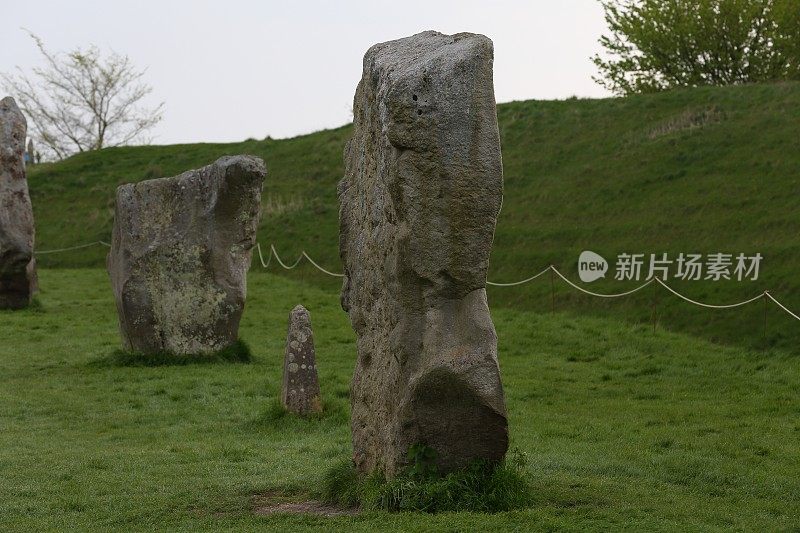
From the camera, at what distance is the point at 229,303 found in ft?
54.0

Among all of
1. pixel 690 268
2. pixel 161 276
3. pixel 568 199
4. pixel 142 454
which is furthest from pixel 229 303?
pixel 568 199

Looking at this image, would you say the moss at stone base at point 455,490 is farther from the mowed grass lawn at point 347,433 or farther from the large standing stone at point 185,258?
the large standing stone at point 185,258

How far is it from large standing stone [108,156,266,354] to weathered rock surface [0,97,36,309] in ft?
18.0

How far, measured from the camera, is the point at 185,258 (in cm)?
1628

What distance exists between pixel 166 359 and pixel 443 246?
10.1 m

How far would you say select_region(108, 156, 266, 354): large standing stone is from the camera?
16266mm

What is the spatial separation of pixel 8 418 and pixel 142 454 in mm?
2999

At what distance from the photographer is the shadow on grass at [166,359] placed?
53.4ft

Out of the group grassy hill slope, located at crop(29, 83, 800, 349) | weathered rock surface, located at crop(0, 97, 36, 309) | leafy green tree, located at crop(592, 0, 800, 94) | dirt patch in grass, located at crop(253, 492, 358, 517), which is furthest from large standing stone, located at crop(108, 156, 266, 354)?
leafy green tree, located at crop(592, 0, 800, 94)

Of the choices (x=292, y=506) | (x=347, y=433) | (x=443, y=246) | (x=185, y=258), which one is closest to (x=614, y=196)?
(x=185, y=258)

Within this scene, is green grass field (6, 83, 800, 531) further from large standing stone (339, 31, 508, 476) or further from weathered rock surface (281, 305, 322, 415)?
large standing stone (339, 31, 508, 476)

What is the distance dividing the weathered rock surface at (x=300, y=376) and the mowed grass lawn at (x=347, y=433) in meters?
0.19

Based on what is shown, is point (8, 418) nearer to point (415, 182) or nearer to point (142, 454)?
point (142, 454)

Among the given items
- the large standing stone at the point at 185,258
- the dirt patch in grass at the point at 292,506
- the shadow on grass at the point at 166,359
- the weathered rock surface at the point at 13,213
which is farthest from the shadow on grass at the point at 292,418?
the weathered rock surface at the point at 13,213
